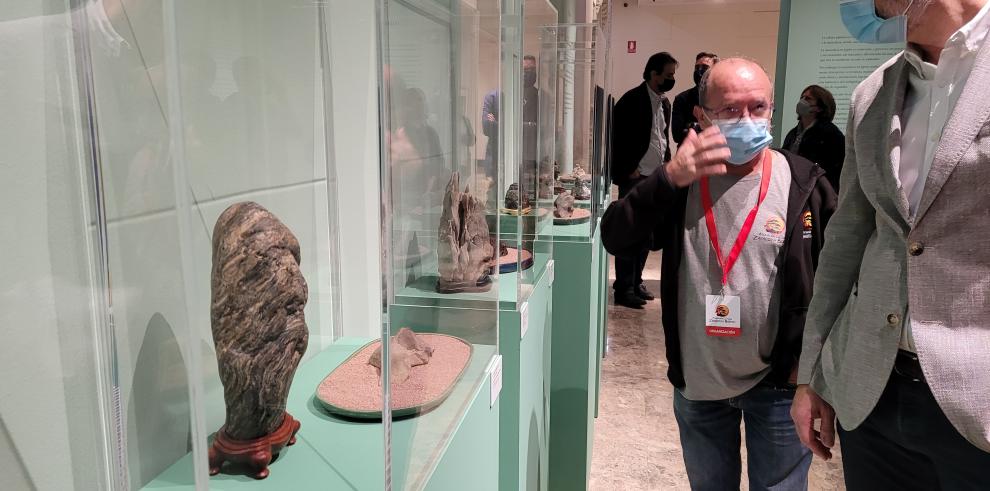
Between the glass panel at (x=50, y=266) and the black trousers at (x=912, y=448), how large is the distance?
3.79 ft

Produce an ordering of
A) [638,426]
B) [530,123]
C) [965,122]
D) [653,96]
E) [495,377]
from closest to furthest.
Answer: [965,122] → [495,377] → [530,123] → [638,426] → [653,96]

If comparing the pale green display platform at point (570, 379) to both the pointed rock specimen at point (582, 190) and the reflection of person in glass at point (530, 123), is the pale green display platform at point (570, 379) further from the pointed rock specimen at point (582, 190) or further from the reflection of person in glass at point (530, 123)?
the pointed rock specimen at point (582, 190)

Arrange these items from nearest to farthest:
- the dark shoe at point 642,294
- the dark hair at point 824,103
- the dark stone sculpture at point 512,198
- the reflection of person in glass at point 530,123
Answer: the dark stone sculpture at point 512,198, the reflection of person in glass at point 530,123, the dark hair at point 824,103, the dark shoe at point 642,294

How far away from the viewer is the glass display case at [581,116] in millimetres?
3361

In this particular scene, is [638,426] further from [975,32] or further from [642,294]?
[975,32]

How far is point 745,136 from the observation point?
1537 millimetres

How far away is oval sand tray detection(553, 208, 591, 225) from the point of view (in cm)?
328

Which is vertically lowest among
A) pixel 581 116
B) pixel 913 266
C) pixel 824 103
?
pixel 913 266

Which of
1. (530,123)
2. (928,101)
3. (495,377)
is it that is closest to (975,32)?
(928,101)

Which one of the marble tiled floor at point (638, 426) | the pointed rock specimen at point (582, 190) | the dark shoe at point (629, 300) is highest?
the pointed rock specimen at point (582, 190)

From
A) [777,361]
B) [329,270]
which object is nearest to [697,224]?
[777,361]

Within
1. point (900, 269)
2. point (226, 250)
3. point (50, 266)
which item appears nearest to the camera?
point (50, 266)

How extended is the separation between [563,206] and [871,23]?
7.40 feet

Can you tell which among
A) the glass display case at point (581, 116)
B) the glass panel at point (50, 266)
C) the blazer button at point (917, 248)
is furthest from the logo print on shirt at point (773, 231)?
the glass display case at point (581, 116)
